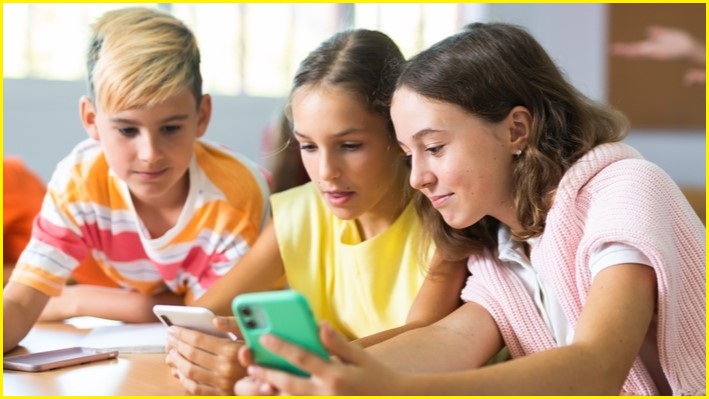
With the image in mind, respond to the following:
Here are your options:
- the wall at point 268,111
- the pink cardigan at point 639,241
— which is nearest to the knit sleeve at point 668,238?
the pink cardigan at point 639,241

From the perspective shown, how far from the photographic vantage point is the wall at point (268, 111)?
3059 millimetres

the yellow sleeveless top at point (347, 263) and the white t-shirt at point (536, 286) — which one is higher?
the white t-shirt at point (536, 286)

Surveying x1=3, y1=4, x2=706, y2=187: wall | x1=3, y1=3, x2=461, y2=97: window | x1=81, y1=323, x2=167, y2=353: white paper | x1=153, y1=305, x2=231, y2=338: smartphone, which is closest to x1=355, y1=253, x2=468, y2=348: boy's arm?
x1=153, y1=305, x2=231, y2=338: smartphone

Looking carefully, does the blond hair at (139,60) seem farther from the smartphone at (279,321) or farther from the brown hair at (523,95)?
the smartphone at (279,321)

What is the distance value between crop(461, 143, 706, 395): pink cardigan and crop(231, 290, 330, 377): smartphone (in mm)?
372

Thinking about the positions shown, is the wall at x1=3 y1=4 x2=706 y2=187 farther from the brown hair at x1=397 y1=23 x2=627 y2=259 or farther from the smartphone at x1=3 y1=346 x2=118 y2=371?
the smartphone at x1=3 y1=346 x2=118 y2=371

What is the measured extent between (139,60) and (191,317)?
56 cm

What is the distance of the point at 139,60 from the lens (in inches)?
59.2

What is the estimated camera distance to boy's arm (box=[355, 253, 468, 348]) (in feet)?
4.23

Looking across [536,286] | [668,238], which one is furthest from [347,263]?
[668,238]

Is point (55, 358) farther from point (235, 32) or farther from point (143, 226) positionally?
point (235, 32)

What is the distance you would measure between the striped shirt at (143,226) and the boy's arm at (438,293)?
1.35 feet

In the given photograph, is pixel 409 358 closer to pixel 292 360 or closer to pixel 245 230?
pixel 292 360

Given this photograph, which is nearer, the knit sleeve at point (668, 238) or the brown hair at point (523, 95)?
the knit sleeve at point (668, 238)
